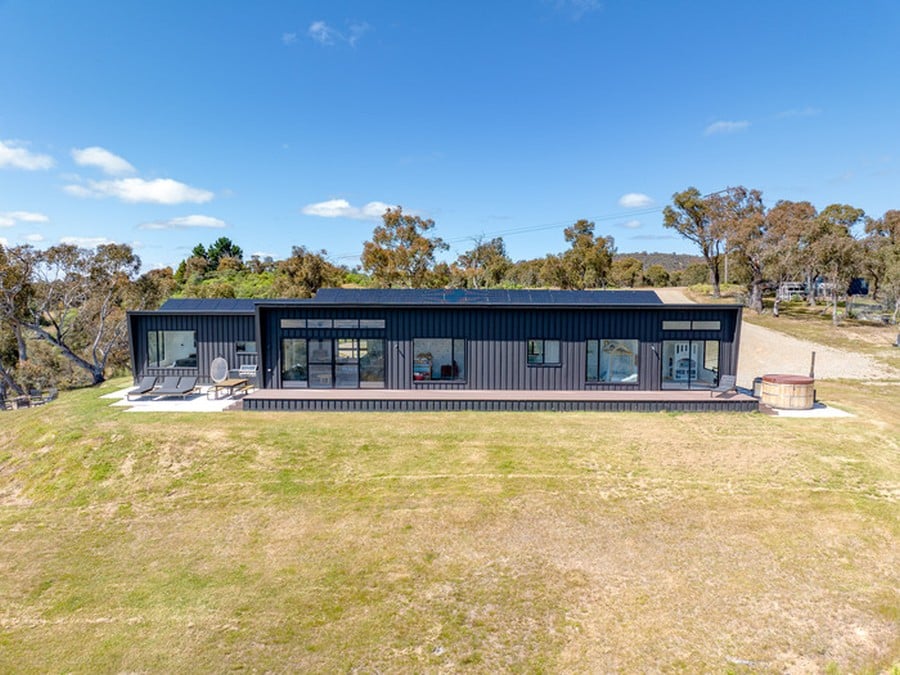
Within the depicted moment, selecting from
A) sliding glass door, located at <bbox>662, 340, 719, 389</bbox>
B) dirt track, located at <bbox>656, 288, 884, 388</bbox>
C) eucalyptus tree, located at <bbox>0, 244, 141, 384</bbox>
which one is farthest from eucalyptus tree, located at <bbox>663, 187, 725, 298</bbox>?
eucalyptus tree, located at <bbox>0, 244, 141, 384</bbox>

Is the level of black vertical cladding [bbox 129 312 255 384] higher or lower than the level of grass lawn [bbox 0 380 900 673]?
higher

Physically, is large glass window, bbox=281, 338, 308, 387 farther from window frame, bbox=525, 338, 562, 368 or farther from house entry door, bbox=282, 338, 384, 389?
window frame, bbox=525, 338, 562, 368

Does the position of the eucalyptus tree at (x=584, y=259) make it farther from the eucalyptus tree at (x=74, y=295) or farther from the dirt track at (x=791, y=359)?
the eucalyptus tree at (x=74, y=295)

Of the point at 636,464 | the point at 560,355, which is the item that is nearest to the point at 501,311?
the point at 560,355

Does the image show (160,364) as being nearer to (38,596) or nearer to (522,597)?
(38,596)

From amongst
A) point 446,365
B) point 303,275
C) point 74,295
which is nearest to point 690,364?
point 446,365

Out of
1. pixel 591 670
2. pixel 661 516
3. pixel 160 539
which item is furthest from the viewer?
pixel 661 516
